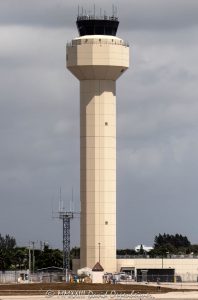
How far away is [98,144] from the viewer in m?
183

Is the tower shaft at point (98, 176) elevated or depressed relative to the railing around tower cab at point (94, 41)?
depressed

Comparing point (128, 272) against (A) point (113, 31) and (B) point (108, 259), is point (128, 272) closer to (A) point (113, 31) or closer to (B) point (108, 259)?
(B) point (108, 259)

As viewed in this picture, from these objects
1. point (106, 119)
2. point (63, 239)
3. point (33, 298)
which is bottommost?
point (33, 298)

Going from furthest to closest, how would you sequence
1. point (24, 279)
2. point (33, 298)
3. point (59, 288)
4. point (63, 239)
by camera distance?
point (63, 239) → point (24, 279) → point (59, 288) → point (33, 298)

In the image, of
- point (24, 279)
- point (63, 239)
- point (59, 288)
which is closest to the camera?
point (59, 288)

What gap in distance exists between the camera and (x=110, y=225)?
182500 millimetres

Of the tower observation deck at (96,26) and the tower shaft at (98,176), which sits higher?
the tower observation deck at (96,26)

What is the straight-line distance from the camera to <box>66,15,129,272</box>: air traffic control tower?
7156 inches

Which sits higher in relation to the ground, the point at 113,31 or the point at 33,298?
the point at 113,31

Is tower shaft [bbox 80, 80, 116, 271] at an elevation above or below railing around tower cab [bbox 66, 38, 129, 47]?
below

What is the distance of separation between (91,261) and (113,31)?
30734 mm

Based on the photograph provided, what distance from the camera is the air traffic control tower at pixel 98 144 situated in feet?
596

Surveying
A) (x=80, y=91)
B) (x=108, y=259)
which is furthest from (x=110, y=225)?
(x=80, y=91)

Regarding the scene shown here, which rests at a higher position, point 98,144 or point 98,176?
point 98,144
